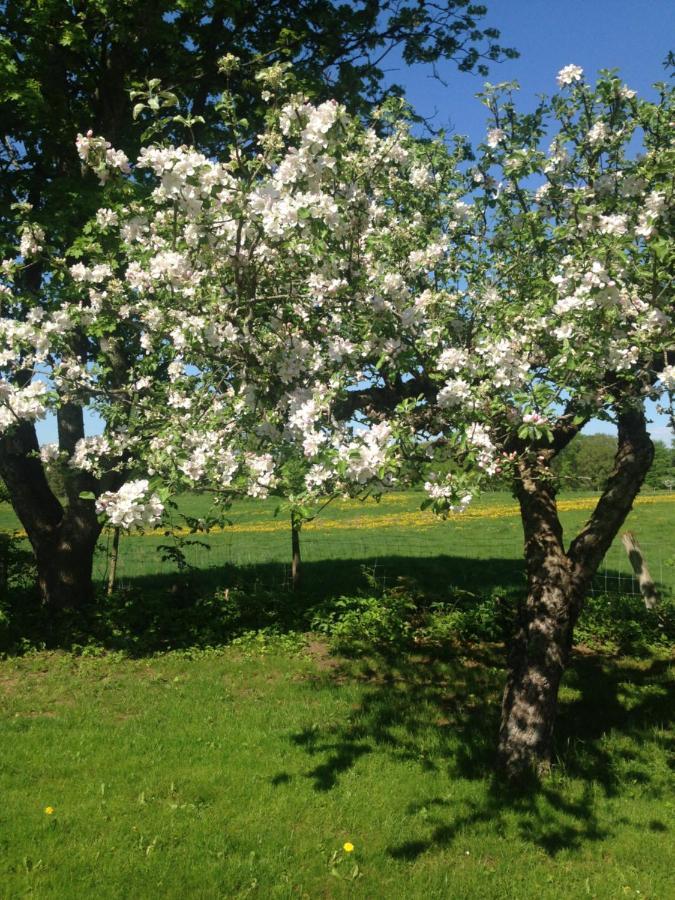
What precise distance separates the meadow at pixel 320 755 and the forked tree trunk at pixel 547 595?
0.42 m

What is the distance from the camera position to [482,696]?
28.4 feet

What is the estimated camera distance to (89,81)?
1101cm

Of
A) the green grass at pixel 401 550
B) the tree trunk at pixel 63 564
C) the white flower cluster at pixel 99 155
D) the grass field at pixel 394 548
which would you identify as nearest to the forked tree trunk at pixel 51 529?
the tree trunk at pixel 63 564

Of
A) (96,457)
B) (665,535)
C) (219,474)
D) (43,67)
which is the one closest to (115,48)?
(43,67)

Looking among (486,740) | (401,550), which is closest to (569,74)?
(486,740)

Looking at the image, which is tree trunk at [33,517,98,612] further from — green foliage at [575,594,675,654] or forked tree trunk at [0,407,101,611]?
green foliage at [575,594,675,654]

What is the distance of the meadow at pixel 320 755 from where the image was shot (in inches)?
199

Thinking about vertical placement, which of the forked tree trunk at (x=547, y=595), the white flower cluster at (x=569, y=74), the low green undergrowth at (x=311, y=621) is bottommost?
the low green undergrowth at (x=311, y=621)

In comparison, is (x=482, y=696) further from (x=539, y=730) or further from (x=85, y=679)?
(x=85, y=679)

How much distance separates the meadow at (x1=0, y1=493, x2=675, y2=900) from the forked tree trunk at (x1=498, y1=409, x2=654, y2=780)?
0.42 meters

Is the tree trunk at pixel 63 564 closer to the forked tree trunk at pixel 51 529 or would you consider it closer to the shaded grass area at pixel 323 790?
the forked tree trunk at pixel 51 529

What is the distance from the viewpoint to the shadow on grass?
5.75 meters

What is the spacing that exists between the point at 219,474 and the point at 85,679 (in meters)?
5.78

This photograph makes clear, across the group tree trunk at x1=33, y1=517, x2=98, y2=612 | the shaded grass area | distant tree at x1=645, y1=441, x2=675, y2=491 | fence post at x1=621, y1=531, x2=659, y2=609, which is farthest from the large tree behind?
fence post at x1=621, y1=531, x2=659, y2=609
